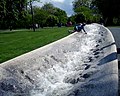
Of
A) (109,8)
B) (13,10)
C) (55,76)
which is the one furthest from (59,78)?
(109,8)

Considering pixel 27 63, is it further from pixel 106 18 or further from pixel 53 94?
pixel 106 18

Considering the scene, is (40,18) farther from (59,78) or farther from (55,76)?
(59,78)

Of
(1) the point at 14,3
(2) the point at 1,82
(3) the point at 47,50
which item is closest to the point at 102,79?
(2) the point at 1,82

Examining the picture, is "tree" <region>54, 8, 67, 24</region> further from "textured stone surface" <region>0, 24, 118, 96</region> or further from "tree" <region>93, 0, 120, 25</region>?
"textured stone surface" <region>0, 24, 118, 96</region>

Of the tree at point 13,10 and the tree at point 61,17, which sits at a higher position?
the tree at point 13,10

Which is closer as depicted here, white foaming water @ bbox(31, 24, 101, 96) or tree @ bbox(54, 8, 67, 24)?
white foaming water @ bbox(31, 24, 101, 96)

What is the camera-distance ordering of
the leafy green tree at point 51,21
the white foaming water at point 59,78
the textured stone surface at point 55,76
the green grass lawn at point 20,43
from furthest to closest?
the leafy green tree at point 51,21 < the green grass lawn at point 20,43 < the white foaming water at point 59,78 < the textured stone surface at point 55,76

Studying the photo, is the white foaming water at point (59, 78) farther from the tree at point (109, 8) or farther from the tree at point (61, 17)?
the tree at point (61, 17)

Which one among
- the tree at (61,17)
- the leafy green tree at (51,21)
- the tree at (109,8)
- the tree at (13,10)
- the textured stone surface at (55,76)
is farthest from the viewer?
the tree at (61,17)

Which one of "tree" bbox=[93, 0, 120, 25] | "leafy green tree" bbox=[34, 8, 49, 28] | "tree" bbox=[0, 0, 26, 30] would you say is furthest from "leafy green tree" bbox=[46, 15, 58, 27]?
"tree" bbox=[0, 0, 26, 30]

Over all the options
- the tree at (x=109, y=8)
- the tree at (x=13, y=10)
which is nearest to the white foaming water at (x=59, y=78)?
the tree at (x=13, y=10)

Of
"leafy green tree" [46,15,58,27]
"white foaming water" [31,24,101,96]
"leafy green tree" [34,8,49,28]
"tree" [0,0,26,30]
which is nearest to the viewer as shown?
"white foaming water" [31,24,101,96]

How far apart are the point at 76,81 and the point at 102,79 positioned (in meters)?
1.96

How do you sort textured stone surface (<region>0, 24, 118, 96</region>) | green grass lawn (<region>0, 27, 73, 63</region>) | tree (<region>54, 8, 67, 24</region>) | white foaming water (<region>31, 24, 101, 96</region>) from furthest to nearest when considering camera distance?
tree (<region>54, 8, 67, 24</region>) < green grass lawn (<region>0, 27, 73, 63</region>) < white foaming water (<region>31, 24, 101, 96</region>) < textured stone surface (<region>0, 24, 118, 96</region>)
